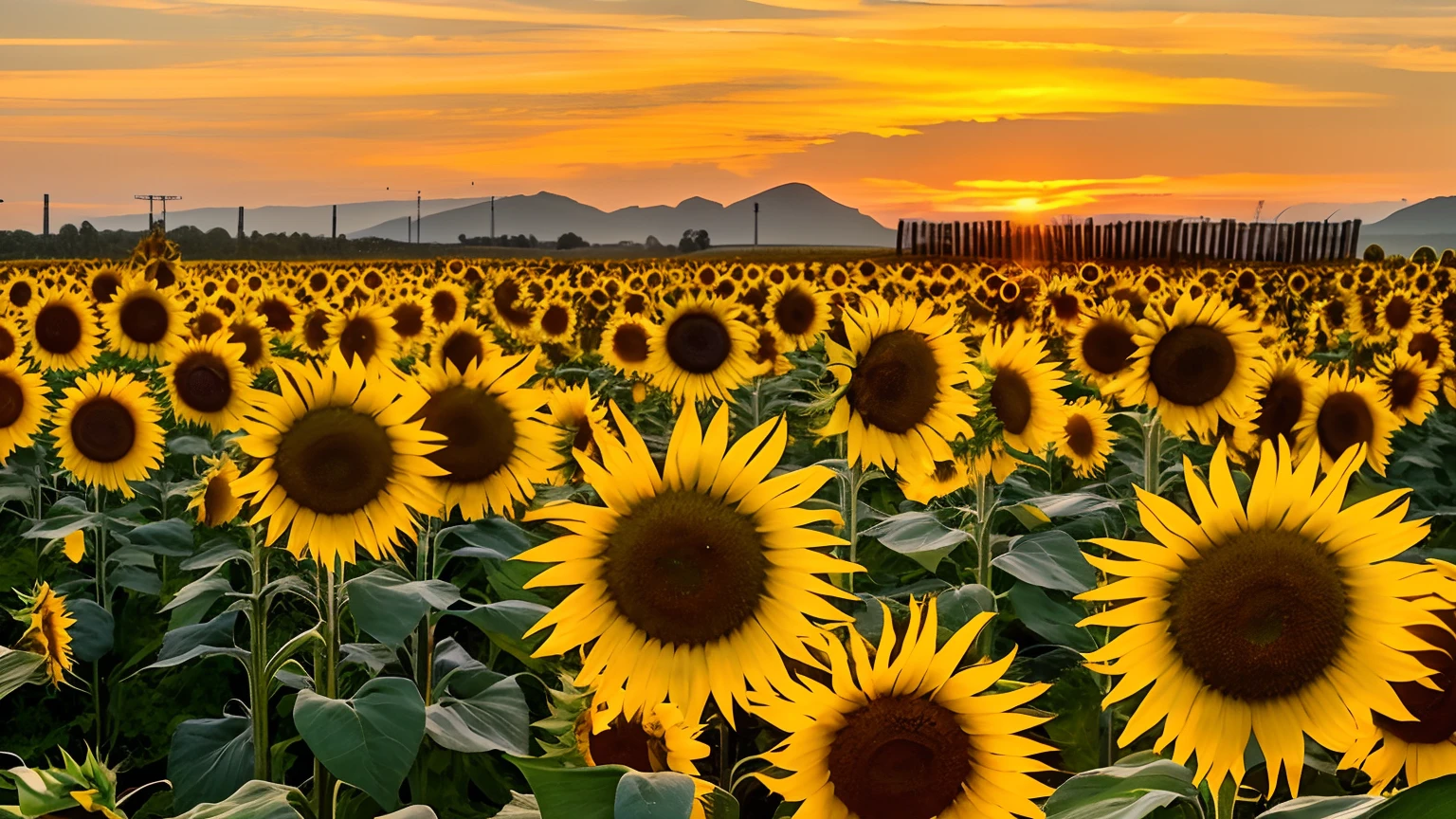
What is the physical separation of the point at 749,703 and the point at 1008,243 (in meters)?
69.8

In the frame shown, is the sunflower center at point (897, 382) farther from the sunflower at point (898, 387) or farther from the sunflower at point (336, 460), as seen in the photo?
the sunflower at point (336, 460)

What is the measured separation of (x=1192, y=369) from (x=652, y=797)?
16.6 ft

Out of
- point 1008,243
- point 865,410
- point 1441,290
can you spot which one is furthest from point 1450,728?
point 1008,243

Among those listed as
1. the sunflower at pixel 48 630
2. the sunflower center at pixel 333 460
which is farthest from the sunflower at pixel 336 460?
the sunflower at pixel 48 630

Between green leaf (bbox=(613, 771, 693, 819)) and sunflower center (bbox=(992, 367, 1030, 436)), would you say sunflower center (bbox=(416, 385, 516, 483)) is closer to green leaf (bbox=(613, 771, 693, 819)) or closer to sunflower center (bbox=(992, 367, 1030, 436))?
green leaf (bbox=(613, 771, 693, 819))

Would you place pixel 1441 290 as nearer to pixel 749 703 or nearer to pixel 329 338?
pixel 329 338

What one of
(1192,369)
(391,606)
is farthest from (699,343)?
(391,606)

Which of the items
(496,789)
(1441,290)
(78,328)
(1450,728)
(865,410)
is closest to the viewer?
(1450,728)

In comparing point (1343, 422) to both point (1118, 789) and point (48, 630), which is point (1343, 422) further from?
point (48, 630)

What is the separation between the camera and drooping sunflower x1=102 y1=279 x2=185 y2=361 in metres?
11.6

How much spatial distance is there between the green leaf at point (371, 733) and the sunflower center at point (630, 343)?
704 cm

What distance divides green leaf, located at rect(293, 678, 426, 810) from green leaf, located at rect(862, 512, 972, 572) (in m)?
1.74

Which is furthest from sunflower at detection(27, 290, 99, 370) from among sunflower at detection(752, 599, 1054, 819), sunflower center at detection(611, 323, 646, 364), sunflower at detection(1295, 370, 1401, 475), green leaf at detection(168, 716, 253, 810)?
sunflower at detection(752, 599, 1054, 819)

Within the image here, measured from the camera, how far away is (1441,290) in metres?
20.7
